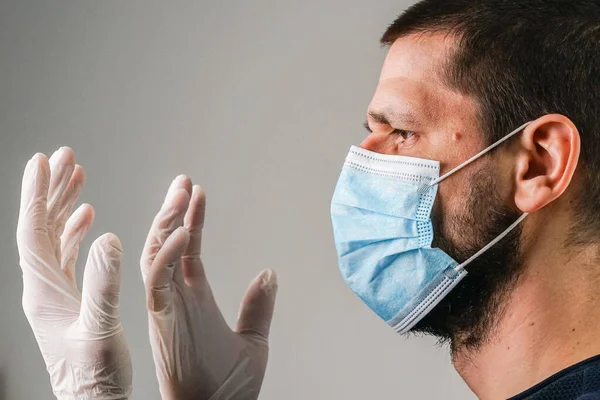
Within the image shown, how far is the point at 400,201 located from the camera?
1242 millimetres

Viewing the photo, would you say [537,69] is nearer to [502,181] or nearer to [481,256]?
[502,181]

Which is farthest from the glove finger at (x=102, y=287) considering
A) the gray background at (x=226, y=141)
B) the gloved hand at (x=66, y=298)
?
the gray background at (x=226, y=141)

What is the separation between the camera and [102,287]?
1363 mm

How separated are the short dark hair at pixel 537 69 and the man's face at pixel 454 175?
0.03 metres

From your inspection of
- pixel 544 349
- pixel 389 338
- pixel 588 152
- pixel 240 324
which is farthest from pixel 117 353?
pixel 389 338

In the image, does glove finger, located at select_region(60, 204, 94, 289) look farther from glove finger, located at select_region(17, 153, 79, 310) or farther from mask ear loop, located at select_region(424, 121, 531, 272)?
mask ear loop, located at select_region(424, 121, 531, 272)

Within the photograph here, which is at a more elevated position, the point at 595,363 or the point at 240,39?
the point at 240,39

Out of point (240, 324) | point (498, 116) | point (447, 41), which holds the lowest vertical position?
point (240, 324)

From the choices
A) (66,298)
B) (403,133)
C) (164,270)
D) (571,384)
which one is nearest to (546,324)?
(571,384)

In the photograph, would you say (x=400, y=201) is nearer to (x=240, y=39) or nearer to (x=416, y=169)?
(x=416, y=169)

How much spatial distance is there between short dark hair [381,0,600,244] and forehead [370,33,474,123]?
0.05 ft

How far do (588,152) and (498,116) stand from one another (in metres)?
0.14

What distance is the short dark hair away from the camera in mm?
1155

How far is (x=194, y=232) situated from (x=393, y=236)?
446mm
